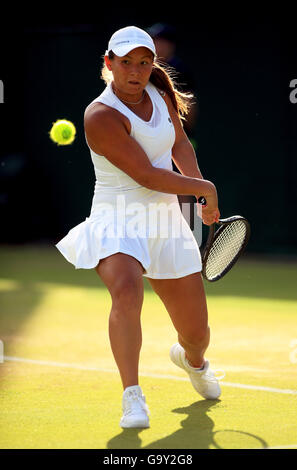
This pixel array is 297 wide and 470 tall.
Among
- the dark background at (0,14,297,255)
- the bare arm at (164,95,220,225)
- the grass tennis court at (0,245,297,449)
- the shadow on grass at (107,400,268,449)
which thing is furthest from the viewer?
the dark background at (0,14,297,255)

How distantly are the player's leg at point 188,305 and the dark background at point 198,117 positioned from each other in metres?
5.50

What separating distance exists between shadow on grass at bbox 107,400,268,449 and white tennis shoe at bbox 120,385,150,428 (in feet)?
0.08

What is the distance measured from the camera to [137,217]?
352cm

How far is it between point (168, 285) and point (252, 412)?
603 mm

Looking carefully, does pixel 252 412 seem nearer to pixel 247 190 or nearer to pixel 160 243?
pixel 160 243

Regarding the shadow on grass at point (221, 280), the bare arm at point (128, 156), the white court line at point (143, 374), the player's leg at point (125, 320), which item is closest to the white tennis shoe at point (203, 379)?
the white court line at point (143, 374)

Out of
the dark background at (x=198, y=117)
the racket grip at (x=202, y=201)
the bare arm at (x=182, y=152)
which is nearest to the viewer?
the racket grip at (x=202, y=201)

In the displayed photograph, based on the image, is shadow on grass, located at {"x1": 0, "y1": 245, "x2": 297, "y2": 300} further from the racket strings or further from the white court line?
the racket strings

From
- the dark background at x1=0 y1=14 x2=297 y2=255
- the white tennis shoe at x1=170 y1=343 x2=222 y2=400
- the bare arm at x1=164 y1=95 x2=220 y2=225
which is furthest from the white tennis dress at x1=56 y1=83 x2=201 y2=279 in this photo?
the dark background at x1=0 y1=14 x2=297 y2=255

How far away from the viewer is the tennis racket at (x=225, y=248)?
3.73 m

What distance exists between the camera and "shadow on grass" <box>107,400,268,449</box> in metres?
3.05

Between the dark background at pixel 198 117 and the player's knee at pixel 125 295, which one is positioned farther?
the dark background at pixel 198 117

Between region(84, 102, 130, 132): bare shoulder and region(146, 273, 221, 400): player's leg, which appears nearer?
region(84, 102, 130, 132): bare shoulder

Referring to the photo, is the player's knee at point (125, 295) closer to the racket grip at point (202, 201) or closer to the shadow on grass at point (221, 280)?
the racket grip at point (202, 201)
